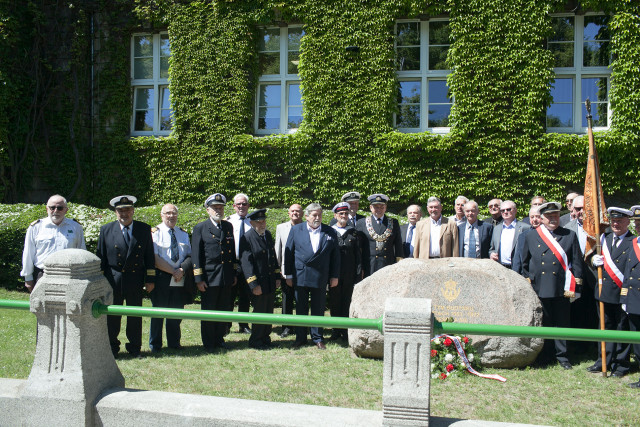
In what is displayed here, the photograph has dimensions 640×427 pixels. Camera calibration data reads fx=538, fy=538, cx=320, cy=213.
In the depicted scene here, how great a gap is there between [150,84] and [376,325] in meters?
13.5

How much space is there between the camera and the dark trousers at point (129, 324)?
6773 millimetres

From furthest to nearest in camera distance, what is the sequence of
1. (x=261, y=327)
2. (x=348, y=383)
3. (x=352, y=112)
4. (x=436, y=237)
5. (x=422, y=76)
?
(x=422, y=76) < (x=352, y=112) < (x=436, y=237) < (x=261, y=327) < (x=348, y=383)

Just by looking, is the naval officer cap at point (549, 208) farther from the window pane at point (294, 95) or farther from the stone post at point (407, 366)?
the window pane at point (294, 95)

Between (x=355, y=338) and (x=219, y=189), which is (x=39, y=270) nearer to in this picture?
(x=355, y=338)

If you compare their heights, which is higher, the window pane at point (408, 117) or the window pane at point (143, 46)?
the window pane at point (143, 46)

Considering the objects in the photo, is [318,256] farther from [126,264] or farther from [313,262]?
[126,264]

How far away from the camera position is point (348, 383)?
5.83m

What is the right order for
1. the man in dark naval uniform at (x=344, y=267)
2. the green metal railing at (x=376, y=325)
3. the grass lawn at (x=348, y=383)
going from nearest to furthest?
the green metal railing at (x=376, y=325)
the grass lawn at (x=348, y=383)
the man in dark naval uniform at (x=344, y=267)

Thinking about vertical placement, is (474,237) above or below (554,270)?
above

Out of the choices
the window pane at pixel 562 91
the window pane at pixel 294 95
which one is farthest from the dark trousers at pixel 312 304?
the window pane at pixel 562 91

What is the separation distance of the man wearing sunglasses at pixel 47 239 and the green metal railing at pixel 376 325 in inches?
152

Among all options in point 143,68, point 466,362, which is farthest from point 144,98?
point 466,362

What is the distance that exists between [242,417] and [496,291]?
4.33 metres

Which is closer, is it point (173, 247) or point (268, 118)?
point (173, 247)
